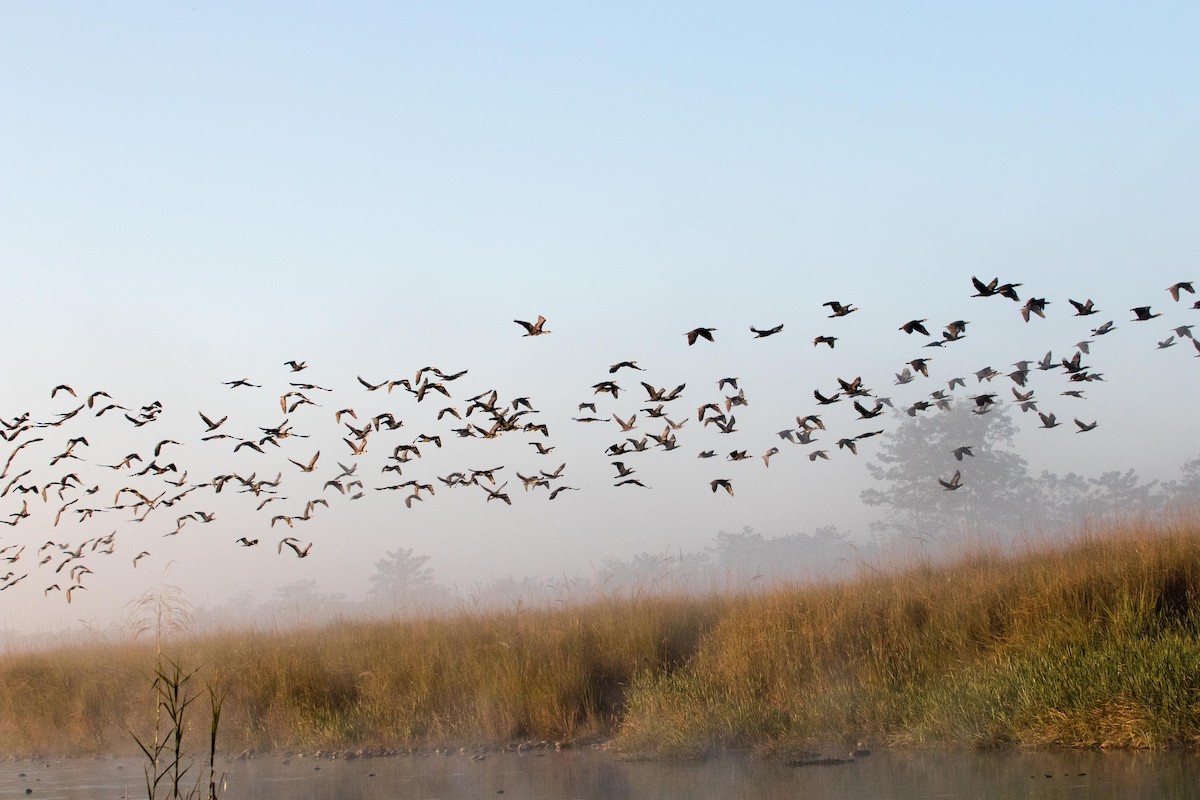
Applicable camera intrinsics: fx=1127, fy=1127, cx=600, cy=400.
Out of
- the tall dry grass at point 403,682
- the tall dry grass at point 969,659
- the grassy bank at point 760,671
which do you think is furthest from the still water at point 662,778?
the tall dry grass at point 403,682

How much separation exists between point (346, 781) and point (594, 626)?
205 inches

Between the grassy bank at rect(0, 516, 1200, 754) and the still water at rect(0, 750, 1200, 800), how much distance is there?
565 mm

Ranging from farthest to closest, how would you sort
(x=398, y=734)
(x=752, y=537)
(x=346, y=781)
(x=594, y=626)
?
(x=752, y=537), (x=594, y=626), (x=398, y=734), (x=346, y=781)

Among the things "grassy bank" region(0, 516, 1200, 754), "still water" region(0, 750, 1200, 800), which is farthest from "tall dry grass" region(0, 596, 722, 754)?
"still water" region(0, 750, 1200, 800)

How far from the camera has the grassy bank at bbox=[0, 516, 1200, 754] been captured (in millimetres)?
13391

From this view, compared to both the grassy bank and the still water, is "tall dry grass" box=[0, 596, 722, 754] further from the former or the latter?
the still water

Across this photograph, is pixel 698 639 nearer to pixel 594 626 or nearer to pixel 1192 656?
pixel 594 626

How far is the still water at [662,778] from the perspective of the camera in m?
11.3

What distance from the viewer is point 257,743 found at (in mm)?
18047

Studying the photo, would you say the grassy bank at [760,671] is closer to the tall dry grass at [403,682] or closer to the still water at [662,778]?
the tall dry grass at [403,682]

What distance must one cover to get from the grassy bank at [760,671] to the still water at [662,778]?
0.57 m

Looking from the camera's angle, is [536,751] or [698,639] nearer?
[536,751]

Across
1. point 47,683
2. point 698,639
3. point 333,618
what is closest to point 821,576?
point 698,639

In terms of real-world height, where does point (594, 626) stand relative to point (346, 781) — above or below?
above
